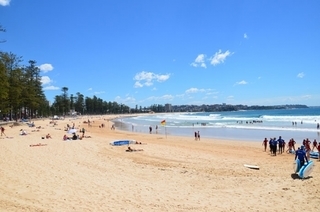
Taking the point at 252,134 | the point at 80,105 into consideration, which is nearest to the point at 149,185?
the point at 252,134

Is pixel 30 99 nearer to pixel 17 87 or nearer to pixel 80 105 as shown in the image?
pixel 17 87

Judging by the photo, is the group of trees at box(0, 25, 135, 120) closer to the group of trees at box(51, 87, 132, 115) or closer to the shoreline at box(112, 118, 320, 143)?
the group of trees at box(51, 87, 132, 115)

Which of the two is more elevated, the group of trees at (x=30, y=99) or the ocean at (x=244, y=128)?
the group of trees at (x=30, y=99)

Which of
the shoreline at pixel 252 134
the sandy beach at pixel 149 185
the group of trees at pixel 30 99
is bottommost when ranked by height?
the shoreline at pixel 252 134

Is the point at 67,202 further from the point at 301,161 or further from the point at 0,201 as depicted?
the point at 301,161

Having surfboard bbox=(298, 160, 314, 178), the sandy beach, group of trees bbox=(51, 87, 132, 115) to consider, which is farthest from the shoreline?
group of trees bbox=(51, 87, 132, 115)

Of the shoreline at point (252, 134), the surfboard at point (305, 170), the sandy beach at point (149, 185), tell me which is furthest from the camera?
the shoreline at point (252, 134)

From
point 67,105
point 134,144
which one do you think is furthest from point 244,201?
point 67,105

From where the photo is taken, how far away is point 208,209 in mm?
8148

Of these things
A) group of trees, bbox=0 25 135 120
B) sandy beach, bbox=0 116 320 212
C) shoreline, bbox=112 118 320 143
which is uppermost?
group of trees, bbox=0 25 135 120

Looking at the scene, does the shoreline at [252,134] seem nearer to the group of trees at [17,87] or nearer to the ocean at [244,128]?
the ocean at [244,128]

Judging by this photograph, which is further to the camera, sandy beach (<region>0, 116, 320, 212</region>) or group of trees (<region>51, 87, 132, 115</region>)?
group of trees (<region>51, 87, 132, 115</region>)

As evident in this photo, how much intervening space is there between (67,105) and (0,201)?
116272mm

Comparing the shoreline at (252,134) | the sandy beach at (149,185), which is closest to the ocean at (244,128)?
the shoreline at (252,134)
